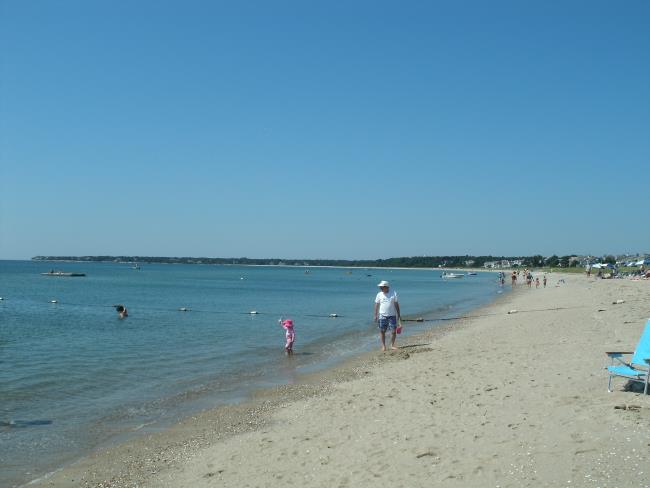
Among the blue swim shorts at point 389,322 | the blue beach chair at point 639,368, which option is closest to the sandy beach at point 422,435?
the blue beach chair at point 639,368

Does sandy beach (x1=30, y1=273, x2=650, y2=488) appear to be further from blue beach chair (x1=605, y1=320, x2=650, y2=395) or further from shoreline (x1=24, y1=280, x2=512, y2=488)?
blue beach chair (x1=605, y1=320, x2=650, y2=395)

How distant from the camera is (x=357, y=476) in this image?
5906 millimetres

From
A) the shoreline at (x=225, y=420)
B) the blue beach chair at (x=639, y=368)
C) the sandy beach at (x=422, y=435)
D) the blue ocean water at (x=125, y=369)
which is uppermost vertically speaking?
the blue beach chair at (x=639, y=368)

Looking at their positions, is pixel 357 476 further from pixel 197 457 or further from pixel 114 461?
pixel 114 461

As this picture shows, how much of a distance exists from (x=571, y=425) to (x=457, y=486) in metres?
2.02

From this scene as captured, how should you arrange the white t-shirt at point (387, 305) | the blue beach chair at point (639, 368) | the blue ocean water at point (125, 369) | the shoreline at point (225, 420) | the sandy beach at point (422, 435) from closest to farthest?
1. the sandy beach at point (422, 435)
2. the blue beach chair at point (639, 368)
3. the shoreline at point (225, 420)
4. the blue ocean water at point (125, 369)
5. the white t-shirt at point (387, 305)

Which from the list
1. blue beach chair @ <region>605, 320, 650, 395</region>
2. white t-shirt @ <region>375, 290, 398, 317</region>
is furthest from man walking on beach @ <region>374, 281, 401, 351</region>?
blue beach chair @ <region>605, 320, 650, 395</region>

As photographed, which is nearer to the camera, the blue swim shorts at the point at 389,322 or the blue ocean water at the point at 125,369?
the blue ocean water at the point at 125,369

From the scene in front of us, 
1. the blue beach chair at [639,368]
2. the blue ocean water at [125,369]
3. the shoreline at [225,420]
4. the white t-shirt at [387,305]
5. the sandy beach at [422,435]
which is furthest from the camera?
the white t-shirt at [387,305]

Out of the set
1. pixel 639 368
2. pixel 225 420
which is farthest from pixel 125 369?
pixel 639 368

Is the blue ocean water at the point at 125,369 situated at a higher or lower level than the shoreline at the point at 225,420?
lower

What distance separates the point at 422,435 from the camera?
696 centimetres

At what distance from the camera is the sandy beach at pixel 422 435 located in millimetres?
5535

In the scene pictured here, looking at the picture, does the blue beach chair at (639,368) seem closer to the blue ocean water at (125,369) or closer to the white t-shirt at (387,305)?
the white t-shirt at (387,305)
